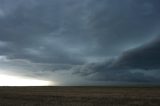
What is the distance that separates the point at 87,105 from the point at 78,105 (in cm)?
169

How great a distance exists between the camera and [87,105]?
45.8 metres

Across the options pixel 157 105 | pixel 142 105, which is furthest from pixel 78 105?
pixel 157 105

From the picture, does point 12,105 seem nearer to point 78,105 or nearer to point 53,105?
point 53,105

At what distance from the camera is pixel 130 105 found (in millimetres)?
46344

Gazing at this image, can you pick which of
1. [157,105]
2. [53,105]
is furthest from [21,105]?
[157,105]

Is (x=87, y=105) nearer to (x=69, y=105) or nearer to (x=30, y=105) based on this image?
(x=69, y=105)

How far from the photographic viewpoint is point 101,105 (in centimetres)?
4591

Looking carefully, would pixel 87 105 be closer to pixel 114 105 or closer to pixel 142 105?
pixel 114 105

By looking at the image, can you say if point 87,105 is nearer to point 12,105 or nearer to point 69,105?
point 69,105

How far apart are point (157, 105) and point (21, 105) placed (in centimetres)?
2571

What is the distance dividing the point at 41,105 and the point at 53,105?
2.22 m

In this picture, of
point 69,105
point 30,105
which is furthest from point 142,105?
point 30,105

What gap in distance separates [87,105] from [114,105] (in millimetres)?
5051

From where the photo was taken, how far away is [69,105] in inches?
1793
